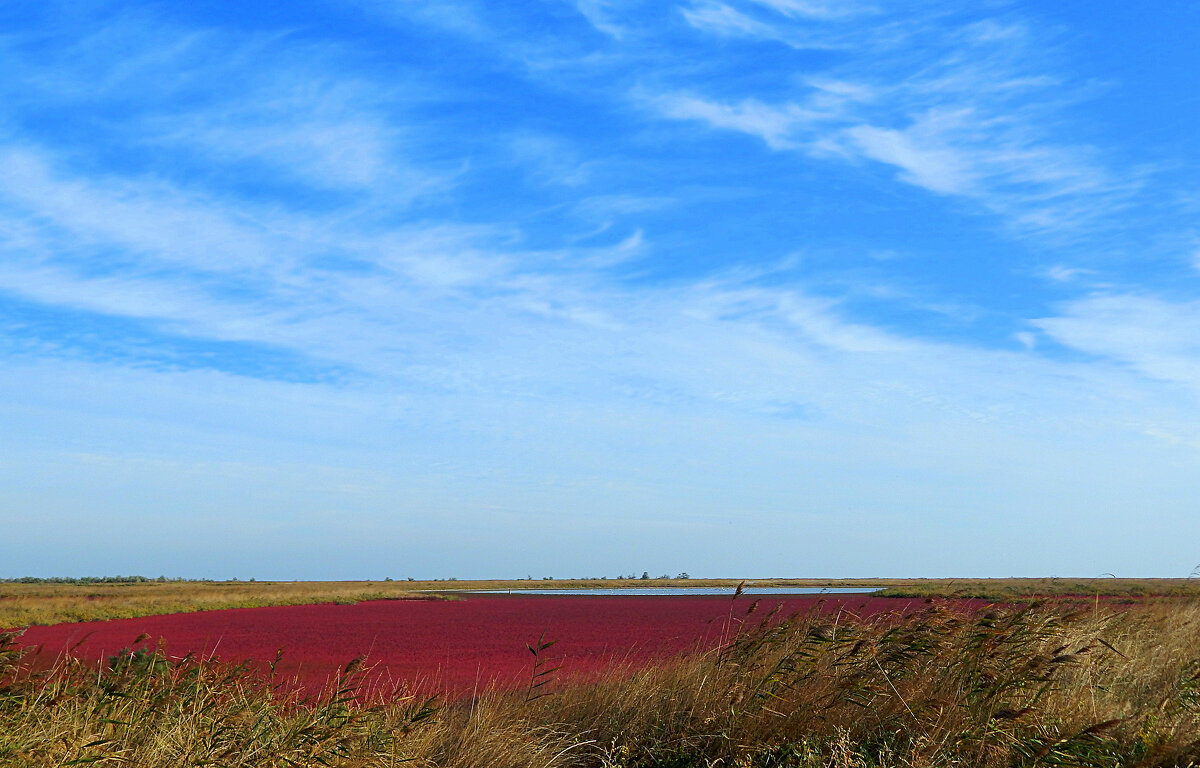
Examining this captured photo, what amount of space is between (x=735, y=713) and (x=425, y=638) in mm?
15660

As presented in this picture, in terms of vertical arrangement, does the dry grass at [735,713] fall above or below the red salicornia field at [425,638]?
above

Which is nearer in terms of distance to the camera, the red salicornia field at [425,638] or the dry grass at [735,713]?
the dry grass at [735,713]

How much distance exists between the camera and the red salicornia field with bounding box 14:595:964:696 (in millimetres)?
11672

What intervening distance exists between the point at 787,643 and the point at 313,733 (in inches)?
152

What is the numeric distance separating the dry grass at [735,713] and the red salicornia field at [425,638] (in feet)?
2.70

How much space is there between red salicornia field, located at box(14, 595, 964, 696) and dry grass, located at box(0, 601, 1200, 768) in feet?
2.70

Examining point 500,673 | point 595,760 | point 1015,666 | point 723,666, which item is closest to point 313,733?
point 595,760

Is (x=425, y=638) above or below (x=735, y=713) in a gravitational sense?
below

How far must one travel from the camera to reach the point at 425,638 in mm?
20625

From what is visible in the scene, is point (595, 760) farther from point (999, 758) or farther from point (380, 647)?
point (380, 647)

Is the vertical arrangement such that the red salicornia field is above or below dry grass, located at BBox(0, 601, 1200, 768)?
below

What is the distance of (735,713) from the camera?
618cm

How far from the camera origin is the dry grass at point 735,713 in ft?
16.7

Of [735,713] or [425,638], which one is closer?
[735,713]
